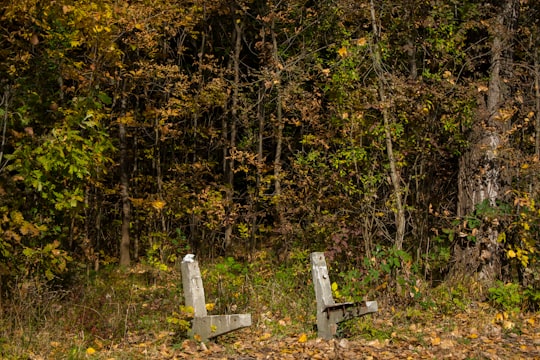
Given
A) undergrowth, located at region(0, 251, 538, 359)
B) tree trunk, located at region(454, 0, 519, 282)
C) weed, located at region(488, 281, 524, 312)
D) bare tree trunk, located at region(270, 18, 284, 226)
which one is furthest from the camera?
bare tree trunk, located at region(270, 18, 284, 226)

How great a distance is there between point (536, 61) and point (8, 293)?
8.78 m

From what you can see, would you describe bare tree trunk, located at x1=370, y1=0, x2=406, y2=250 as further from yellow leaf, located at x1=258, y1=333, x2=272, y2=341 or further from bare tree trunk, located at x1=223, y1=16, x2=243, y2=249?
bare tree trunk, located at x1=223, y1=16, x2=243, y2=249

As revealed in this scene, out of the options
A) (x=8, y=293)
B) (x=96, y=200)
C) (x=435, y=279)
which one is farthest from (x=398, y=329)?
(x=96, y=200)

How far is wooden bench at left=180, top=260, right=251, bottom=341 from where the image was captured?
7.45 meters

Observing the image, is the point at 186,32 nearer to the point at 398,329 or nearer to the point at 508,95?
the point at 508,95

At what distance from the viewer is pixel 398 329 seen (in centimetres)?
841

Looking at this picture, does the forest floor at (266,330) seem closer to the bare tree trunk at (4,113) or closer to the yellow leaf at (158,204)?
the bare tree trunk at (4,113)

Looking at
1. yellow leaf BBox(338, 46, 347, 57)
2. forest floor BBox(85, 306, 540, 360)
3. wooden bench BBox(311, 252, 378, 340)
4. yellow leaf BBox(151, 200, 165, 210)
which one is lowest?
forest floor BBox(85, 306, 540, 360)

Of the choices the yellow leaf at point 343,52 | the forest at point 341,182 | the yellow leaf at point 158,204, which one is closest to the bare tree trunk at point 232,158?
the forest at point 341,182

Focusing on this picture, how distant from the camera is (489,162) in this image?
34.8 ft

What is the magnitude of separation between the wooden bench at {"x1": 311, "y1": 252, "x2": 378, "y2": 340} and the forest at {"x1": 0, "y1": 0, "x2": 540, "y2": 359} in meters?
0.30

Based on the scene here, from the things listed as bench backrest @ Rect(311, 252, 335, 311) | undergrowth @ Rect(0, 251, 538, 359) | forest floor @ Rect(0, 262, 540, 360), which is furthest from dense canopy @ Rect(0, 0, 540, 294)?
bench backrest @ Rect(311, 252, 335, 311)

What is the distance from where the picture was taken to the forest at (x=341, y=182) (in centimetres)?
801

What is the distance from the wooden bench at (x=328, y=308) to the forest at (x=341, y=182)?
0.30m
